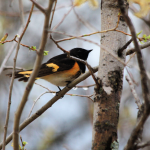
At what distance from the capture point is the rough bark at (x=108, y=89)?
5.55 feet

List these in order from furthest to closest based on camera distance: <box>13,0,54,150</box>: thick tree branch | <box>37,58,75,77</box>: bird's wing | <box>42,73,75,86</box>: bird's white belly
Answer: <box>42,73,75,86</box>: bird's white belly → <box>37,58,75,77</box>: bird's wing → <box>13,0,54,150</box>: thick tree branch

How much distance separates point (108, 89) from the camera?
178cm

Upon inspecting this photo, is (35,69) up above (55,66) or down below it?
below

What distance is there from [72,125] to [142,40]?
17.4ft

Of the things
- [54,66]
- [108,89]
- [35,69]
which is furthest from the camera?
[54,66]

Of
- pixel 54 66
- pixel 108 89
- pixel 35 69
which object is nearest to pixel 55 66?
pixel 54 66

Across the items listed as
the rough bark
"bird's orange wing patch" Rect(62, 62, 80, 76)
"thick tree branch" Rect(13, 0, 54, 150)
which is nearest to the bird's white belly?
"bird's orange wing patch" Rect(62, 62, 80, 76)

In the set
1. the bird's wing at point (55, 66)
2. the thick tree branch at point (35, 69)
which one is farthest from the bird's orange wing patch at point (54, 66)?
the thick tree branch at point (35, 69)

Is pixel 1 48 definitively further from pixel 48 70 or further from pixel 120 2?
pixel 120 2

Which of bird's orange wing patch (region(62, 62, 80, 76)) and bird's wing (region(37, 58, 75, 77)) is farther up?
bird's wing (region(37, 58, 75, 77))

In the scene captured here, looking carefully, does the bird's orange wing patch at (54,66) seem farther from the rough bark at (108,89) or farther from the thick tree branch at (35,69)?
the thick tree branch at (35,69)

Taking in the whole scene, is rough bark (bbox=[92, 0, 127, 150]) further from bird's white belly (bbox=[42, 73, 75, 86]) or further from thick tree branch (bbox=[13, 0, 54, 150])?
bird's white belly (bbox=[42, 73, 75, 86])

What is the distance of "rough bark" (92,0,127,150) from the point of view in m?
1.69

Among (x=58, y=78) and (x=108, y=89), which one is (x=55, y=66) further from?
(x=108, y=89)
